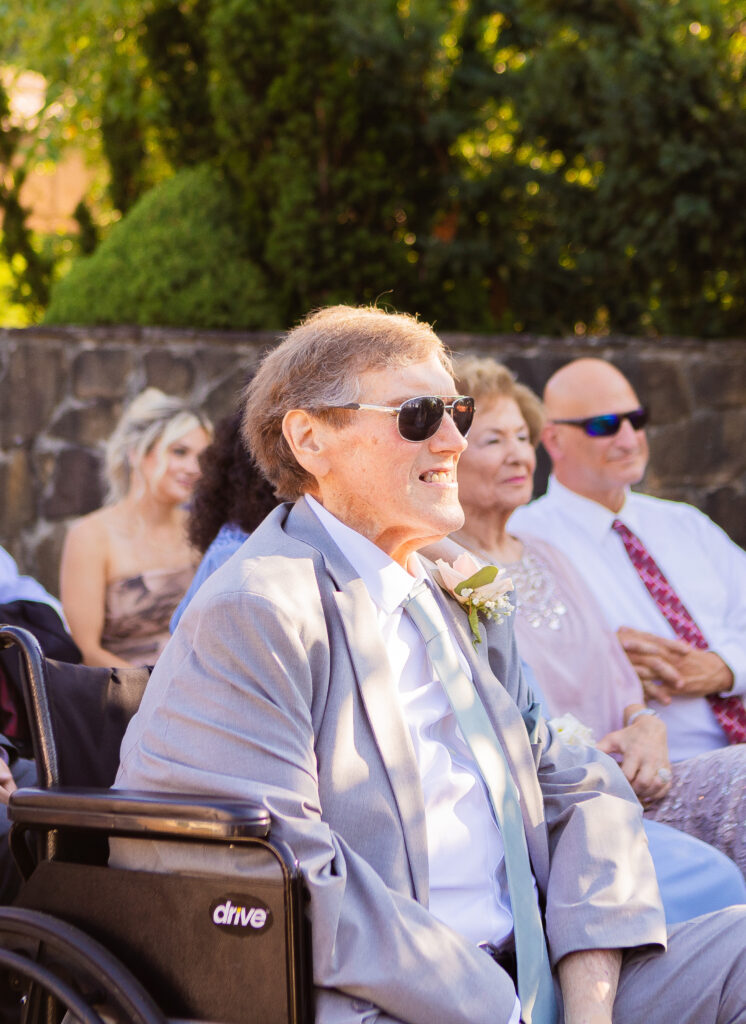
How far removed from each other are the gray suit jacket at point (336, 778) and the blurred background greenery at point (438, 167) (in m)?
4.62

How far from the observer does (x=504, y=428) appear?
3.48 metres

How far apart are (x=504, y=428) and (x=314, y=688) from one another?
1.80m

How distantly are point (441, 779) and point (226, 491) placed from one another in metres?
1.44

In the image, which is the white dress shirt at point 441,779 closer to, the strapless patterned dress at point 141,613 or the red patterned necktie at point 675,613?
the red patterned necktie at point 675,613

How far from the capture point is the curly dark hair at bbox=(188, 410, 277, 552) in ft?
10.1

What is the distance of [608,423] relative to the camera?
3.99 m

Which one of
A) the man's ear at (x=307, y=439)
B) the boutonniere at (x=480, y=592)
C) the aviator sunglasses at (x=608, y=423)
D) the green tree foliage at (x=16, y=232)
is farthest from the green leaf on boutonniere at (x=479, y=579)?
the green tree foliage at (x=16, y=232)

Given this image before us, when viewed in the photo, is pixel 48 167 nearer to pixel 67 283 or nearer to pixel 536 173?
pixel 67 283

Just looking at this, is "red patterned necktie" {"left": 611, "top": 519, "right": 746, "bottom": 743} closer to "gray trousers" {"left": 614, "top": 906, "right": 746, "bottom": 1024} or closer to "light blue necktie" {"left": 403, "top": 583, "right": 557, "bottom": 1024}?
"gray trousers" {"left": 614, "top": 906, "right": 746, "bottom": 1024}

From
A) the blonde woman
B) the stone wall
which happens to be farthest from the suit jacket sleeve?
the stone wall

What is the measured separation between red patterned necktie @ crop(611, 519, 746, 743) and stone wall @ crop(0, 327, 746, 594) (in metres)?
2.05

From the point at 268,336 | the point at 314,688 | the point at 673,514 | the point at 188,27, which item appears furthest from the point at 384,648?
the point at 188,27

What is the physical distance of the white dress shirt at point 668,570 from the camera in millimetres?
3390

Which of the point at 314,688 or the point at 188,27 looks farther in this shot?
the point at 188,27
